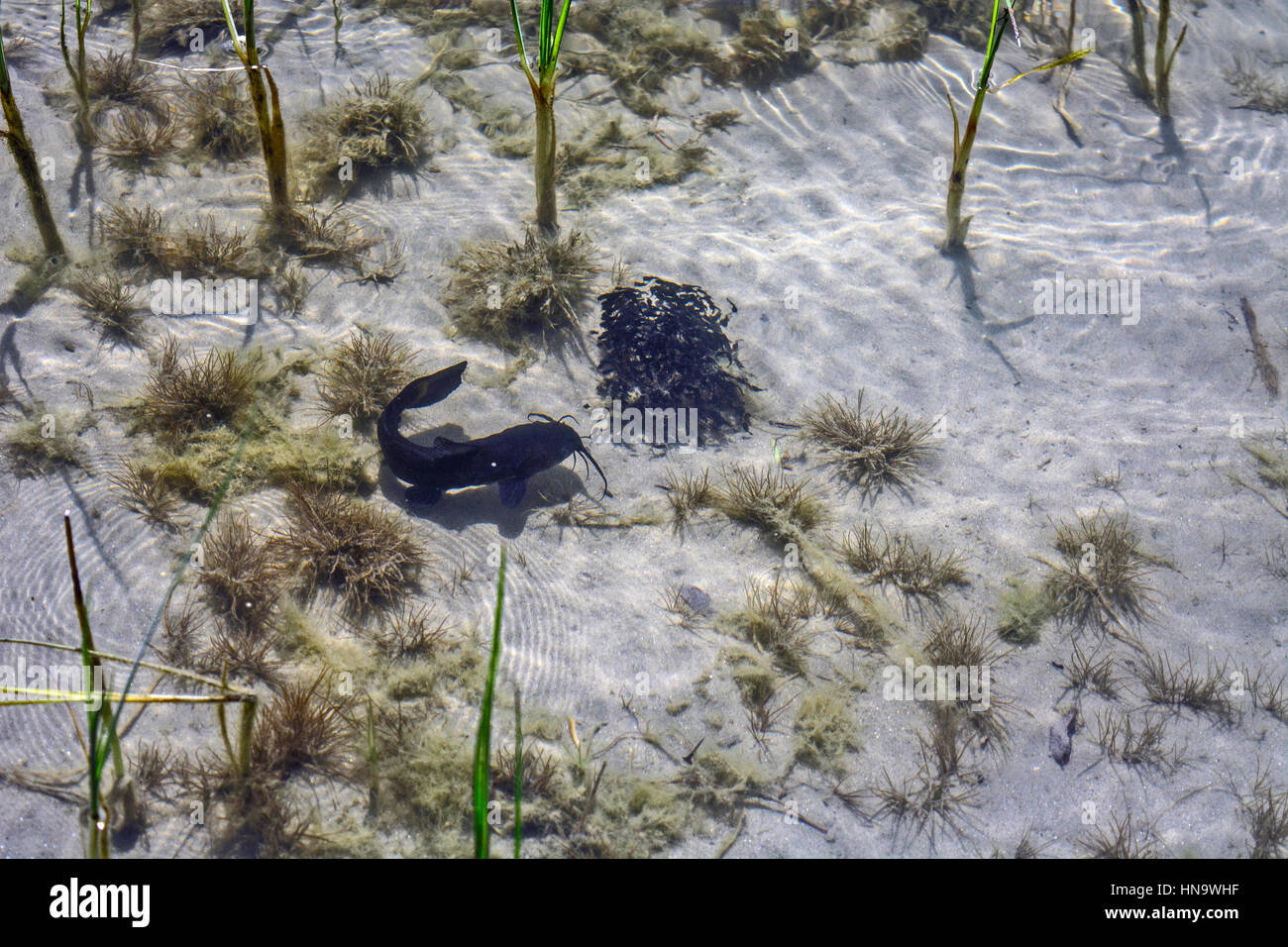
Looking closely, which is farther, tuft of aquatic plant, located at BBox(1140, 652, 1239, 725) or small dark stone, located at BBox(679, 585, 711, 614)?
small dark stone, located at BBox(679, 585, 711, 614)

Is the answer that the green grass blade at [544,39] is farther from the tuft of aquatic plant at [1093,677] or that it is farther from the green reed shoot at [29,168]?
the tuft of aquatic plant at [1093,677]

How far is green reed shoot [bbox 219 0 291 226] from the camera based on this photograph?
5.36 meters

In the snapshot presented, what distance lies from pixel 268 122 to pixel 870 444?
5061 mm

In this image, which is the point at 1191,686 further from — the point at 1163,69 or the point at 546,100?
the point at 1163,69

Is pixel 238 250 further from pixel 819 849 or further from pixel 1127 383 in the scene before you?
pixel 1127 383

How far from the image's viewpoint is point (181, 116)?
279 inches

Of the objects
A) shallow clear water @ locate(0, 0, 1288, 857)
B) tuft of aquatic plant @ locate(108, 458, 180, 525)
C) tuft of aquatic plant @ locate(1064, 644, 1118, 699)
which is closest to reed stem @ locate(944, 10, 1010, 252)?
shallow clear water @ locate(0, 0, 1288, 857)

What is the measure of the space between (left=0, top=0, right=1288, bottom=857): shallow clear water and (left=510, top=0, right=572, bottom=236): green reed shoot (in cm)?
40

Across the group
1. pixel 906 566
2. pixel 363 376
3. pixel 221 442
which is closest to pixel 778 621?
pixel 906 566

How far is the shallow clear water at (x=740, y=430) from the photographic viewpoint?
419cm

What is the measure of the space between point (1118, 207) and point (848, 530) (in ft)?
15.7

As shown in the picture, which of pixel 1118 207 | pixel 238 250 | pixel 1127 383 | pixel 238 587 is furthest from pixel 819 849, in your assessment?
pixel 1118 207

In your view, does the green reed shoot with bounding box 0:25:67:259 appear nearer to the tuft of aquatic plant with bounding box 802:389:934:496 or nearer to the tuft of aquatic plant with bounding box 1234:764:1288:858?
the tuft of aquatic plant with bounding box 802:389:934:496
